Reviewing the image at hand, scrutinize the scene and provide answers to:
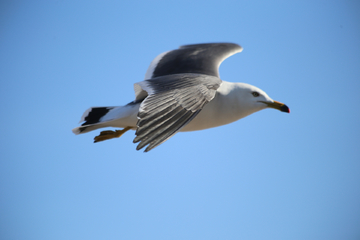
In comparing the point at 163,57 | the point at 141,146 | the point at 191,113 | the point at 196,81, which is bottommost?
the point at 141,146

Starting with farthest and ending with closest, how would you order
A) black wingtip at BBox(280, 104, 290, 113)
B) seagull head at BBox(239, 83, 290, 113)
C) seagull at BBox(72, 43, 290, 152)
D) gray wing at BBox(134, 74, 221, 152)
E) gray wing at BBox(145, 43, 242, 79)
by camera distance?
gray wing at BBox(145, 43, 242, 79) < black wingtip at BBox(280, 104, 290, 113) < seagull head at BBox(239, 83, 290, 113) < seagull at BBox(72, 43, 290, 152) < gray wing at BBox(134, 74, 221, 152)

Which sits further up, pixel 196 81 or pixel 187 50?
pixel 187 50

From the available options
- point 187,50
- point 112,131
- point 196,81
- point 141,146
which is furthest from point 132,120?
point 187,50

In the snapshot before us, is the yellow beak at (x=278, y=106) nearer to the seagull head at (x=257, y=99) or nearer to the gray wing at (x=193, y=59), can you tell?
the seagull head at (x=257, y=99)

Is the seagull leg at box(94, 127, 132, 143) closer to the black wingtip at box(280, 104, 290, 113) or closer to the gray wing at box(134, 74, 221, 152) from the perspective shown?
the gray wing at box(134, 74, 221, 152)

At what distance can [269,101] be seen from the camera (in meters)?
3.84

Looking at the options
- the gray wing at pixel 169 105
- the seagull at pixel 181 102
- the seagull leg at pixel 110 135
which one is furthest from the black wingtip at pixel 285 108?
the seagull leg at pixel 110 135

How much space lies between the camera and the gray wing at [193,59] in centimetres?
436

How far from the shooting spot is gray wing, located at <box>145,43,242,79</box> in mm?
4359

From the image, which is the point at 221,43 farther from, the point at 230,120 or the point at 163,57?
the point at 230,120

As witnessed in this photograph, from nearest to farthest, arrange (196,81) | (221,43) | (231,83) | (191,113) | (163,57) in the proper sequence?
(191,113), (196,81), (231,83), (163,57), (221,43)

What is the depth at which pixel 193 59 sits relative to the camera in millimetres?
4641

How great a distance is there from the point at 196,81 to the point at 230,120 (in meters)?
0.80

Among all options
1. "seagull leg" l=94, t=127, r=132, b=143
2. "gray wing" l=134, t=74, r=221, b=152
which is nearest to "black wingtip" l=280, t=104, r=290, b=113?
"gray wing" l=134, t=74, r=221, b=152
